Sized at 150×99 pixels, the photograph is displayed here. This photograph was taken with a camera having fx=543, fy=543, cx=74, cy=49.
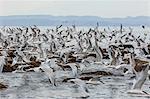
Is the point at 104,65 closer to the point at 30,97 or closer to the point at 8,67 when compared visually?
the point at 8,67

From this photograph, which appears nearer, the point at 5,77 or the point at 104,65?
the point at 5,77

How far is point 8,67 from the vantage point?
2283cm

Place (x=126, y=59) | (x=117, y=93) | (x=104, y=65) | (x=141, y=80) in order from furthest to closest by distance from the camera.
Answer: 1. (x=126, y=59)
2. (x=104, y=65)
3. (x=117, y=93)
4. (x=141, y=80)

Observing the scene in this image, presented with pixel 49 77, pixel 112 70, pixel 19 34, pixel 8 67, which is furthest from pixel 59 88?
pixel 19 34

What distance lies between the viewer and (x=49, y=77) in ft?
60.8

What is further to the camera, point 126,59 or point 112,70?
point 126,59

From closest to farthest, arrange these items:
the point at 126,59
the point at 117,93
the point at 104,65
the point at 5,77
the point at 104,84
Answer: the point at 117,93 → the point at 104,84 → the point at 5,77 → the point at 104,65 → the point at 126,59

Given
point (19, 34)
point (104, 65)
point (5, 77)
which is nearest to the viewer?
point (5, 77)

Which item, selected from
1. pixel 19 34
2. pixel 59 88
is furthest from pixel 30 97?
pixel 19 34

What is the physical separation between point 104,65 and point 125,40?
596 inches

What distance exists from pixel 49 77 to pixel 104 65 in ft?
16.4

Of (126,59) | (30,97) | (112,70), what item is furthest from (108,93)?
(126,59)

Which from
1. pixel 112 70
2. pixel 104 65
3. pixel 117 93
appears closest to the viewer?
pixel 117 93

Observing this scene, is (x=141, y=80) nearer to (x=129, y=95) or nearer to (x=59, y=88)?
(x=129, y=95)
